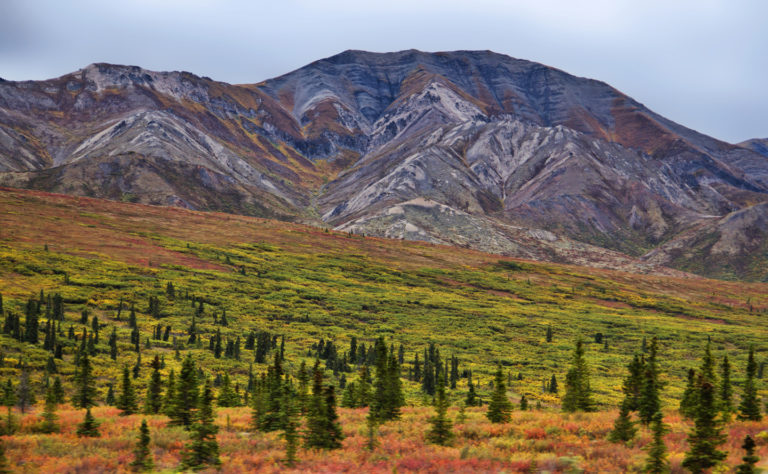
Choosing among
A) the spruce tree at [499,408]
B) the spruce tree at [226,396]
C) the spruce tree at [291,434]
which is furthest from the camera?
the spruce tree at [226,396]

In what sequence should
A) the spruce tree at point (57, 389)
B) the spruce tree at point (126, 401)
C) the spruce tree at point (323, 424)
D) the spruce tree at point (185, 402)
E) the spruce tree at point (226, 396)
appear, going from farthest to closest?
1. the spruce tree at point (226, 396)
2. the spruce tree at point (126, 401)
3. the spruce tree at point (57, 389)
4. the spruce tree at point (185, 402)
5. the spruce tree at point (323, 424)

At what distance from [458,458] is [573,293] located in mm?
105746

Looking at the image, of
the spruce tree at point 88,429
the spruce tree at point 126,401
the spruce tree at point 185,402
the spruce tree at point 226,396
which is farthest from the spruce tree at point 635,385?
the spruce tree at point 126,401

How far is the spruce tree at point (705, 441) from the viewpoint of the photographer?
15.2 metres

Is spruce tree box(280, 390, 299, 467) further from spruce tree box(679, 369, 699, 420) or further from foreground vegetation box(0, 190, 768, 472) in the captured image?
spruce tree box(679, 369, 699, 420)

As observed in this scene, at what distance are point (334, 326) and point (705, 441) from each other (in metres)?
Result: 58.6

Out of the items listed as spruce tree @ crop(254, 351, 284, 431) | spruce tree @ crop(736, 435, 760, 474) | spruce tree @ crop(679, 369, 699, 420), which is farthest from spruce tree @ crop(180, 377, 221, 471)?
spruce tree @ crop(679, 369, 699, 420)

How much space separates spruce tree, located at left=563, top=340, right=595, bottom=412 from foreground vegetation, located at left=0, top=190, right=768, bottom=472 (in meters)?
1.40

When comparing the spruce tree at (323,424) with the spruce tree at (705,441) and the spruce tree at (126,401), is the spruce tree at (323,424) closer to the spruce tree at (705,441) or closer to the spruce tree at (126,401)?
the spruce tree at (126,401)

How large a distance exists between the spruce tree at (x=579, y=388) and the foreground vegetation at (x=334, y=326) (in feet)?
4.58

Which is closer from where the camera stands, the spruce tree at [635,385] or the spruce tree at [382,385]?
the spruce tree at [635,385]

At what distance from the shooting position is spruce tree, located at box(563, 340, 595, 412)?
27.0 metres

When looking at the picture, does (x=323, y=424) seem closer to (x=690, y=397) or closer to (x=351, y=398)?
(x=351, y=398)

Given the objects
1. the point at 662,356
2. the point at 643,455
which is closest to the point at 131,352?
the point at 643,455
